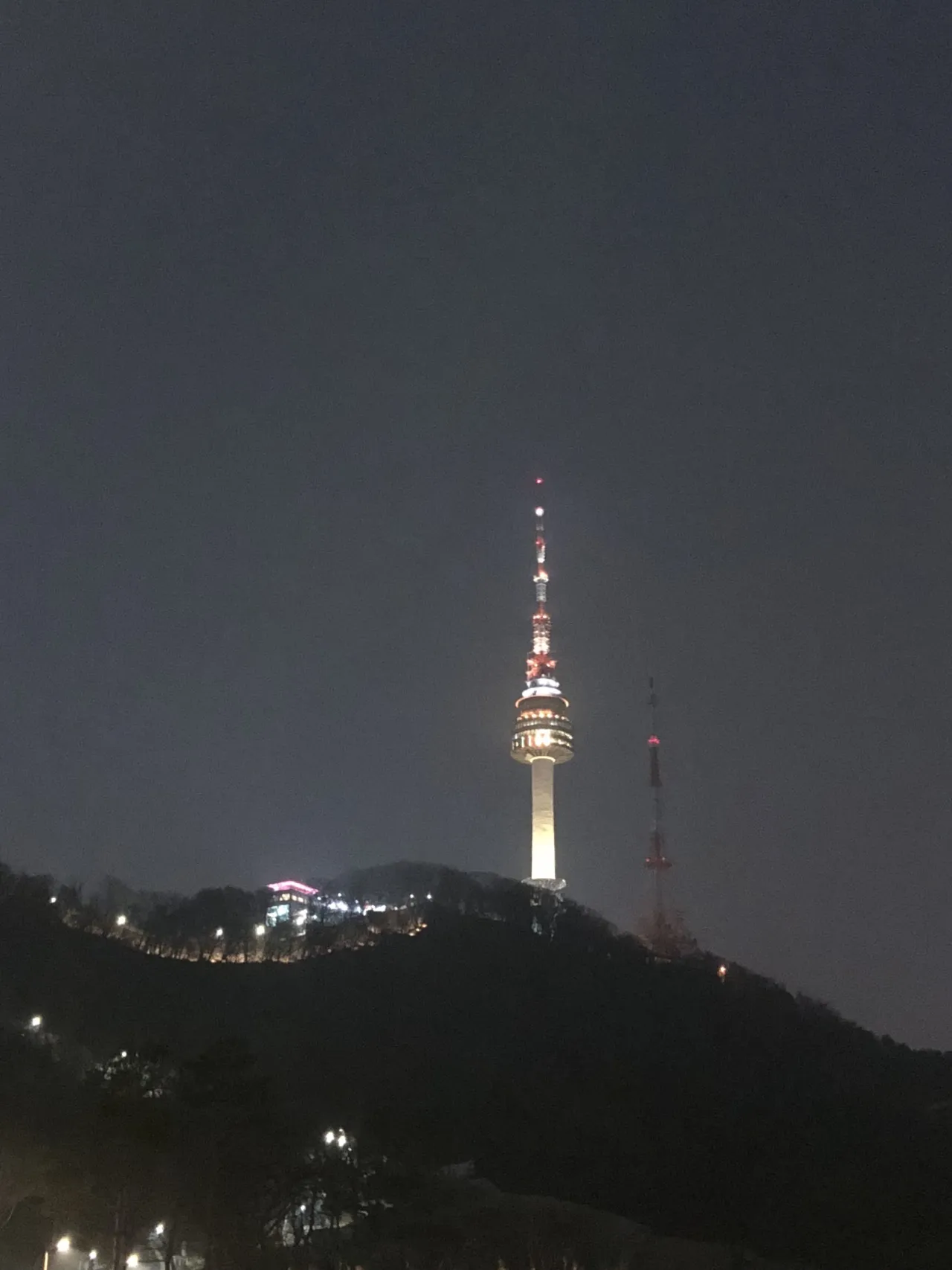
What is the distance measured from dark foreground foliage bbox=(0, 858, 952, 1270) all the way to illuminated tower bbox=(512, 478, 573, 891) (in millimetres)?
29644

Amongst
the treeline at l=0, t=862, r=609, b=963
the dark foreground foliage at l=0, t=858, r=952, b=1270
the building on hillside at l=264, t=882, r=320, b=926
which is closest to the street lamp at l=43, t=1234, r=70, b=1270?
the dark foreground foliage at l=0, t=858, r=952, b=1270

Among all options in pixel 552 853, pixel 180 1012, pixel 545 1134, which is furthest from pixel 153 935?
pixel 552 853

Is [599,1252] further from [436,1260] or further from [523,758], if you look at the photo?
[523,758]

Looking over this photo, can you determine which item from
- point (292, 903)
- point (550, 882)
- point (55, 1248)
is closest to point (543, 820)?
point (550, 882)

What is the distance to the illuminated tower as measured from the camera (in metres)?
110

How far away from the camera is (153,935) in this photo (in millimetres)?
67938

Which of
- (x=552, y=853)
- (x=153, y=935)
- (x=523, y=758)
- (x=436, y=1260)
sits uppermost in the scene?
(x=523, y=758)

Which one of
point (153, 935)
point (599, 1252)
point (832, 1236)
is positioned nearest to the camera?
point (599, 1252)

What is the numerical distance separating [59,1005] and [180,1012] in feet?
19.8

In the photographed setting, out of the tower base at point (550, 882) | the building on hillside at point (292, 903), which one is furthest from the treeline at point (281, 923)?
the tower base at point (550, 882)

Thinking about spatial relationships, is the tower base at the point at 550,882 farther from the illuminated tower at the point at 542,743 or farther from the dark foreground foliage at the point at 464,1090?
the dark foreground foliage at the point at 464,1090

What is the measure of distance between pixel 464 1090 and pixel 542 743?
60.3 m

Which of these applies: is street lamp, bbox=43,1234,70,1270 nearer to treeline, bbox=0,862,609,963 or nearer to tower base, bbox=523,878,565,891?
treeline, bbox=0,862,609,963

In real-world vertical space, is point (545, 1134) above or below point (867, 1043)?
below
